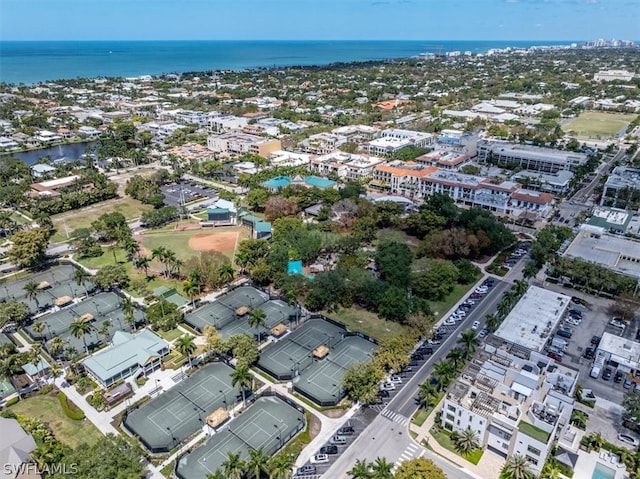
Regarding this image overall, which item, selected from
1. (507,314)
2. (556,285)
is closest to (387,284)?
(507,314)

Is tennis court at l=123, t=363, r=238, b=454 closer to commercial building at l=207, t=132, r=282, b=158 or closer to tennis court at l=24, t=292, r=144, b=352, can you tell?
tennis court at l=24, t=292, r=144, b=352

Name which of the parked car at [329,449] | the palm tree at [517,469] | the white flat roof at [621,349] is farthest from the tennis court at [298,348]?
the white flat roof at [621,349]

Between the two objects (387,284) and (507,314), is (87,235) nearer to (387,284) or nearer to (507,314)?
(387,284)

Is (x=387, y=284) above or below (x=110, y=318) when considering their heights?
above

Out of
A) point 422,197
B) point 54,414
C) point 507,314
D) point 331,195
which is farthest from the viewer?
point 422,197

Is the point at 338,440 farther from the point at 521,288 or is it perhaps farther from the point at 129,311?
the point at 521,288

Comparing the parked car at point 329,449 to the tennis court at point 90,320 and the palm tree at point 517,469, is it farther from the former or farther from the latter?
the tennis court at point 90,320

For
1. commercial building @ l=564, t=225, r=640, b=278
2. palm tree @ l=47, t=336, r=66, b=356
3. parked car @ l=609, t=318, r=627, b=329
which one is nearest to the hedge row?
palm tree @ l=47, t=336, r=66, b=356
